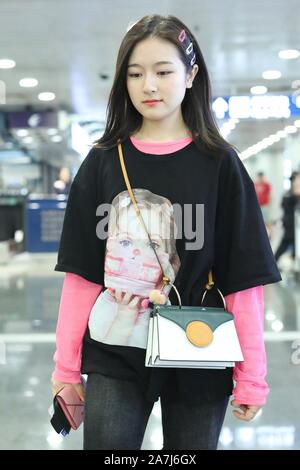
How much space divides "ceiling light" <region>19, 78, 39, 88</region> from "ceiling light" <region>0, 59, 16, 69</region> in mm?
1010

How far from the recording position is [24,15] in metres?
6.08

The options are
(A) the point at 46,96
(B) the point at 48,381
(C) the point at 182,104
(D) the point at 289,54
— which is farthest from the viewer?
(A) the point at 46,96

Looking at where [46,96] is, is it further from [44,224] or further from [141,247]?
[141,247]

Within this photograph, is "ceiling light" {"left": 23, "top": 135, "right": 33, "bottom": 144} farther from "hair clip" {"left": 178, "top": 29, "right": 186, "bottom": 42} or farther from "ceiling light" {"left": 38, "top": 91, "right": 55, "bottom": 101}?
"hair clip" {"left": 178, "top": 29, "right": 186, "bottom": 42}

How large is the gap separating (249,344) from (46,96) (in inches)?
428

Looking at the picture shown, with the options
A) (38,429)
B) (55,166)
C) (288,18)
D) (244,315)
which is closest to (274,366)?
(38,429)

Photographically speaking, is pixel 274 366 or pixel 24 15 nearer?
pixel 274 366

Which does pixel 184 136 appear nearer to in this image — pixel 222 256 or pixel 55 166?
pixel 222 256

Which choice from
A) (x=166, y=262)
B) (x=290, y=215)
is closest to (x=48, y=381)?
(x=166, y=262)

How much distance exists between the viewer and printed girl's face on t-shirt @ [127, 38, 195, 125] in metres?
1.13

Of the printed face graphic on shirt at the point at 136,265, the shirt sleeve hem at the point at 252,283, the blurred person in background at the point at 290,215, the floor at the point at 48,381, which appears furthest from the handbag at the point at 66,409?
the blurred person in background at the point at 290,215

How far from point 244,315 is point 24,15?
224 inches

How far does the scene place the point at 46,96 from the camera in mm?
11391

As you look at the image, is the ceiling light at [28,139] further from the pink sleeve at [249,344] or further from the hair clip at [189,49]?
the pink sleeve at [249,344]
